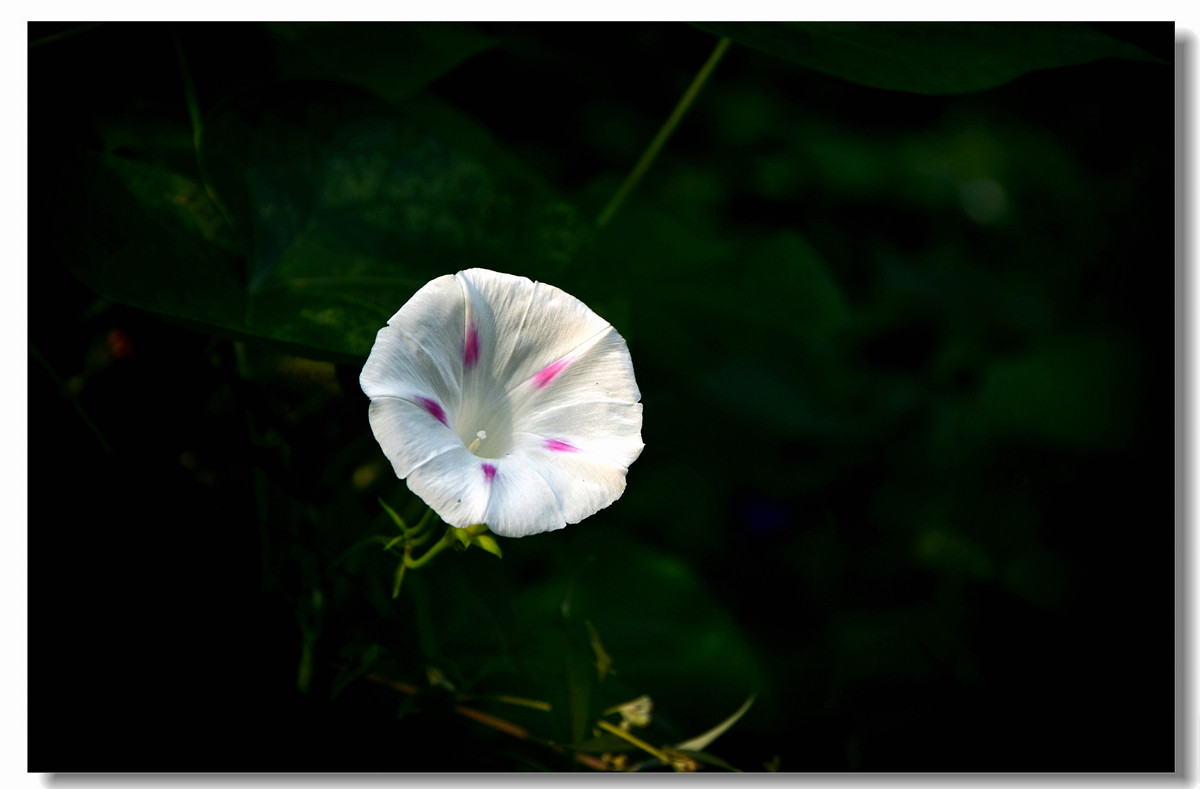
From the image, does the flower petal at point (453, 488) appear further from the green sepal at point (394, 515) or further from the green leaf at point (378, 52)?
the green leaf at point (378, 52)

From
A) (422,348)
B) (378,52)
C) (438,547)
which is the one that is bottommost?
(438,547)

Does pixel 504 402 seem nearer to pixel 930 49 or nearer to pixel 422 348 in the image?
pixel 422 348

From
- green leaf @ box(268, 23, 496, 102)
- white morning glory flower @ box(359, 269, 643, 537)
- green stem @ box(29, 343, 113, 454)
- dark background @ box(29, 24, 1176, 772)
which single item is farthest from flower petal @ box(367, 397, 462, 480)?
green leaf @ box(268, 23, 496, 102)

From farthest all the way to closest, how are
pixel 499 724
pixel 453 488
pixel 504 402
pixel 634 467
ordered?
1. pixel 634 467
2. pixel 499 724
3. pixel 504 402
4. pixel 453 488

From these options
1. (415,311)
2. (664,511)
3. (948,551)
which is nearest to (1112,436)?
(948,551)

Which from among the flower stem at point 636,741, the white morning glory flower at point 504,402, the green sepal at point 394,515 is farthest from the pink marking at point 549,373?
the flower stem at point 636,741

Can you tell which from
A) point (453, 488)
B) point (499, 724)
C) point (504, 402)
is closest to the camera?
point (453, 488)

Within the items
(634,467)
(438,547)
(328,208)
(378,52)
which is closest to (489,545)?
(438,547)

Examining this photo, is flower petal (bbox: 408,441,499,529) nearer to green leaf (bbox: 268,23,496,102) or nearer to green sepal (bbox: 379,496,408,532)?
green sepal (bbox: 379,496,408,532)
